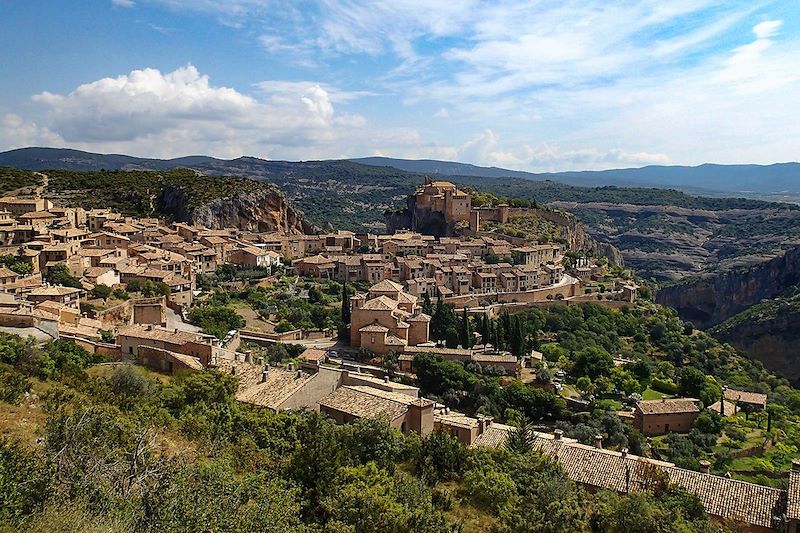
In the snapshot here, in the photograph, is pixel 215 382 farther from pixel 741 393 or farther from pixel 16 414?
pixel 741 393

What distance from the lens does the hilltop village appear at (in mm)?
18531

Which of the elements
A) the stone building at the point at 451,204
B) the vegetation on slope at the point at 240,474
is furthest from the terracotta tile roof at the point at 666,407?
the stone building at the point at 451,204

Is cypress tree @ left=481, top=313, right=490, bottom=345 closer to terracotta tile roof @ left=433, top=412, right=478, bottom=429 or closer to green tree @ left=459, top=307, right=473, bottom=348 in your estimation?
green tree @ left=459, top=307, right=473, bottom=348

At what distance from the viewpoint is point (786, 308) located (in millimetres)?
59156

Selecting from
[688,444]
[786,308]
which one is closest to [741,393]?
[688,444]

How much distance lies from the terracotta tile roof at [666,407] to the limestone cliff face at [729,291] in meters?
53.1

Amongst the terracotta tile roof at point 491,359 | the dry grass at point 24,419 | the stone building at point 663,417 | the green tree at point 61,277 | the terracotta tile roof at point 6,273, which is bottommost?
the stone building at point 663,417

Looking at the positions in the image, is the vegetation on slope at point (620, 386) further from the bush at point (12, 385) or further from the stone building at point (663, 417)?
the bush at point (12, 385)

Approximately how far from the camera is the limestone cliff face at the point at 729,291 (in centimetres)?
7500

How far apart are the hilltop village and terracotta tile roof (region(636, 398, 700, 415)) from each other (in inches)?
3.5

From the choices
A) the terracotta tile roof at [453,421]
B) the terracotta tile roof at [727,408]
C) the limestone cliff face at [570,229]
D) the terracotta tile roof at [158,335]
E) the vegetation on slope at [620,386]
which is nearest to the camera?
the terracotta tile roof at [453,421]

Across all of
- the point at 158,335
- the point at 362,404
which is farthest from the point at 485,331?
the point at 158,335

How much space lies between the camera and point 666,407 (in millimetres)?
27094

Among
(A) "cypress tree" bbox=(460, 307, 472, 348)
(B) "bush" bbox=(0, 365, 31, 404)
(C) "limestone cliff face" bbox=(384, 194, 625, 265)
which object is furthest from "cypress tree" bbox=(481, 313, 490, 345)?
(C) "limestone cliff face" bbox=(384, 194, 625, 265)
